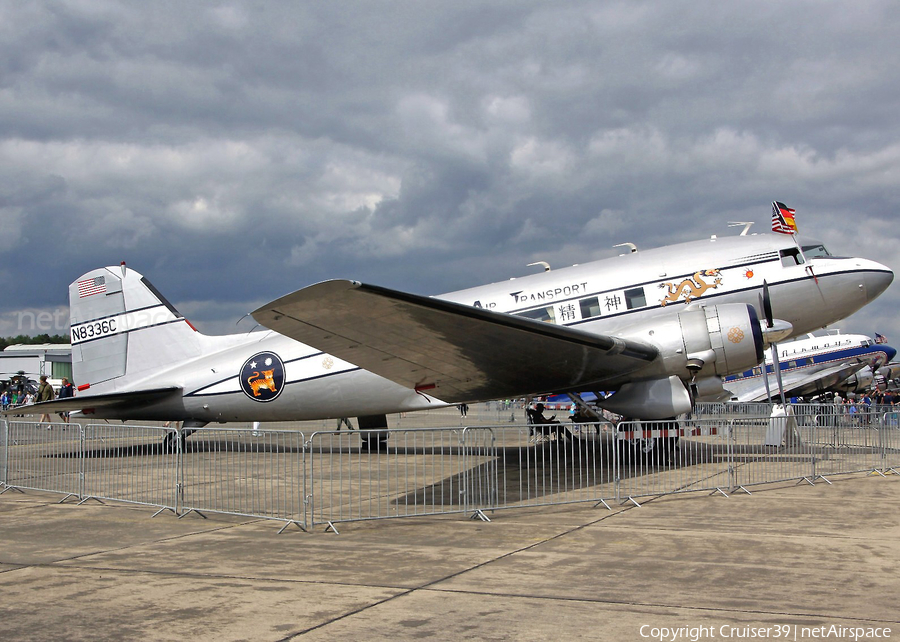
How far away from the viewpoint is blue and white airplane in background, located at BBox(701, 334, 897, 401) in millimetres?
33844

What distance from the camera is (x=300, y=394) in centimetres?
1516

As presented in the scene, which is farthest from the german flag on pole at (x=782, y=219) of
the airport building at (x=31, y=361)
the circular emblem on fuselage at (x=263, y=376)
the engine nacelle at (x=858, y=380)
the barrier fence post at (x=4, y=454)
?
the airport building at (x=31, y=361)

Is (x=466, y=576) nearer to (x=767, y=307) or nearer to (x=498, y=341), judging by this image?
(x=498, y=341)

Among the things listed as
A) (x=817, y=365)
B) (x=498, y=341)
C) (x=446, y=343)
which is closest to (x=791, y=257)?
(x=498, y=341)

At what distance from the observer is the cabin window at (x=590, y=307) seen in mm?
14047

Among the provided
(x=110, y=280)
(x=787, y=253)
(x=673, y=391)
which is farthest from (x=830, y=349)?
(x=110, y=280)

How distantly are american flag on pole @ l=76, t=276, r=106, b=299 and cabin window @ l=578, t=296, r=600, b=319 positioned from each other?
11148mm

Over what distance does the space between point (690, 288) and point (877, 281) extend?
12.8 ft

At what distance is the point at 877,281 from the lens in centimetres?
1427

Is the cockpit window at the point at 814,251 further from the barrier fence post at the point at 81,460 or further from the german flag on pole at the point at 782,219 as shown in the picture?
the barrier fence post at the point at 81,460

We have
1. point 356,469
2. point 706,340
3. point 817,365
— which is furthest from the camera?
point 817,365

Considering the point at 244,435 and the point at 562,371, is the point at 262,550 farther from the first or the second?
the point at 562,371

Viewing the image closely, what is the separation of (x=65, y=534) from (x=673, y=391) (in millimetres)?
9431

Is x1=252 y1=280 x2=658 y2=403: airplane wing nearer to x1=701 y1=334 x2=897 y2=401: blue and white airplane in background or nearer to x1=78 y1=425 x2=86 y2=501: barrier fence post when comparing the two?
x1=78 y1=425 x2=86 y2=501: barrier fence post
